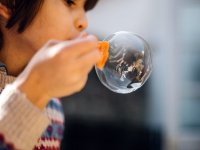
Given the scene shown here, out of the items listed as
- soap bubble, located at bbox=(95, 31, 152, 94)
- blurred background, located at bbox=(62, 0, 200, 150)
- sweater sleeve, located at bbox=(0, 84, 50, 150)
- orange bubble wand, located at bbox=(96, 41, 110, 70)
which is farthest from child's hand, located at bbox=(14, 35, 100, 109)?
blurred background, located at bbox=(62, 0, 200, 150)

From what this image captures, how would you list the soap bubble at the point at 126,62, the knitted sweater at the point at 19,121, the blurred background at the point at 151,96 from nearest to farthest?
the knitted sweater at the point at 19,121 → the soap bubble at the point at 126,62 → the blurred background at the point at 151,96

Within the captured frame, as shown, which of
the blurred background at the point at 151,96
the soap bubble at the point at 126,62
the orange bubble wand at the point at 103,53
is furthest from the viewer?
the blurred background at the point at 151,96

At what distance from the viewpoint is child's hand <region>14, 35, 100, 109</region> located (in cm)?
66

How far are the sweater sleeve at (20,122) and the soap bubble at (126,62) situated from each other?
326 mm

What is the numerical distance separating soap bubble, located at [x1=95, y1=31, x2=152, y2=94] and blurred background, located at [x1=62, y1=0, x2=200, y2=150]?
1632mm

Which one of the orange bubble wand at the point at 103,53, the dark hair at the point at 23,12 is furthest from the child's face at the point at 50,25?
the orange bubble wand at the point at 103,53

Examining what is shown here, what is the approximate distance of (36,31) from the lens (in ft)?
3.28

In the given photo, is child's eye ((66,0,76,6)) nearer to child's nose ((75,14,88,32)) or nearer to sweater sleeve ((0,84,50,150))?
child's nose ((75,14,88,32))

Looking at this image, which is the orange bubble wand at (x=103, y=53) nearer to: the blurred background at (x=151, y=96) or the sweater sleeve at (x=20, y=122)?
the sweater sleeve at (x=20, y=122)

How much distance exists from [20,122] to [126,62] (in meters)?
0.38

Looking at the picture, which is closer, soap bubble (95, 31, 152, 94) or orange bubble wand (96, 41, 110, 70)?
orange bubble wand (96, 41, 110, 70)

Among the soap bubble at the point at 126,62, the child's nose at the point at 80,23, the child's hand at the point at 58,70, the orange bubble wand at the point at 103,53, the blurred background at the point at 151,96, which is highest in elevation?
the child's hand at the point at 58,70

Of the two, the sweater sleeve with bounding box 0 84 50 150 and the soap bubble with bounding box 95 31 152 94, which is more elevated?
the sweater sleeve with bounding box 0 84 50 150

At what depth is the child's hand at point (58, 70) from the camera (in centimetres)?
66
